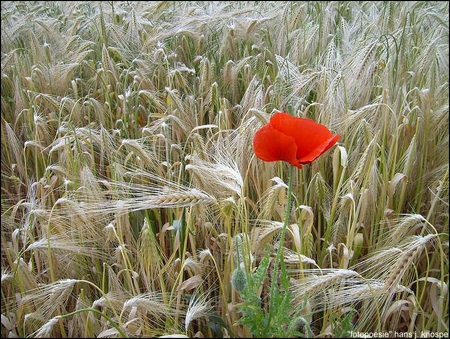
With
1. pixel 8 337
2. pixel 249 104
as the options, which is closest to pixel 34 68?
pixel 249 104

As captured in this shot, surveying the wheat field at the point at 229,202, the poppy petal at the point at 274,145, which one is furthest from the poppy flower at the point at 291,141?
the wheat field at the point at 229,202

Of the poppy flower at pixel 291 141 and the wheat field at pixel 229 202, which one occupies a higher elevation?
the poppy flower at pixel 291 141

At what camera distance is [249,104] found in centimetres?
169

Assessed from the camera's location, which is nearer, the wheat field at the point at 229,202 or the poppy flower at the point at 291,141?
the poppy flower at the point at 291,141

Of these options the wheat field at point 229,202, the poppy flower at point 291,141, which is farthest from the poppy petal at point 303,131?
the wheat field at point 229,202

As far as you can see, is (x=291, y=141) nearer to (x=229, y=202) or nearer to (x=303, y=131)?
(x=303, y=131)

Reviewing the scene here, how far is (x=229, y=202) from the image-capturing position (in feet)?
3.88

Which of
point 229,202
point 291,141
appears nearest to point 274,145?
point 291,141

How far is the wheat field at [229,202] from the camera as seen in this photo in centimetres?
116

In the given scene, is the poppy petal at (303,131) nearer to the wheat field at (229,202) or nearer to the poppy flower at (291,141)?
the poppy flower at (291,141)

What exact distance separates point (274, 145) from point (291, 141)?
4cm

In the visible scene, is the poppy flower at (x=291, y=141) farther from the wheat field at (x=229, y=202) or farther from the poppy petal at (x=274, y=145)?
the wheat field at (x=229, y=202)

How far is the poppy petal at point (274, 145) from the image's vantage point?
41.1 inches

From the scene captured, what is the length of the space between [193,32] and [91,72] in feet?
1.49
